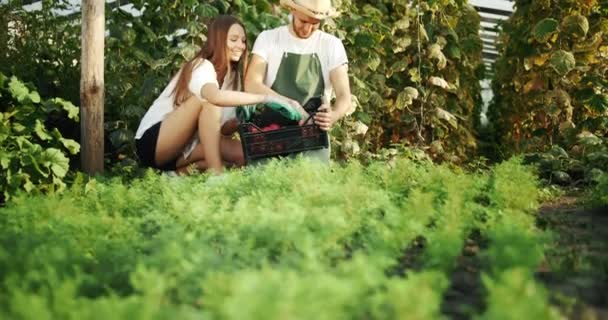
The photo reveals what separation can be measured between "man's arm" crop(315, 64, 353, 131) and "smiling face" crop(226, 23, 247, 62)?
57 cm

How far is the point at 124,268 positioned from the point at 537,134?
553 cm

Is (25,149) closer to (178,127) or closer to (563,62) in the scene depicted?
(178,127)

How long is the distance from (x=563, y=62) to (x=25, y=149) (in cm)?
416

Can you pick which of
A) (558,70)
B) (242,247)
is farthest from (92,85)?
(558,70)

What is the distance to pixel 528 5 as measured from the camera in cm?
763

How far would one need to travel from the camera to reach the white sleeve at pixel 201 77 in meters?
4.87

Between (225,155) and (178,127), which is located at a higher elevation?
(178,127)

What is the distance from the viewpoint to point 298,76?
5.17 m

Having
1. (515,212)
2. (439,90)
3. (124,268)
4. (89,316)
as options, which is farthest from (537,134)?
(89,316)

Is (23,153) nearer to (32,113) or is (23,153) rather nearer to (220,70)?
(32,113)

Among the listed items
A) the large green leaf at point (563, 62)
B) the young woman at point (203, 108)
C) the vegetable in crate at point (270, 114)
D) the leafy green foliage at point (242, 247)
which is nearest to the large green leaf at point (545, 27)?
the large green leaf at point (563, 62)

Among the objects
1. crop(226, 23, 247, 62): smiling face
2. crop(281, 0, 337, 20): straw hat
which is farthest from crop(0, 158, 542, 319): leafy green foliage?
crop(281, 0, 337, 20): straw hat

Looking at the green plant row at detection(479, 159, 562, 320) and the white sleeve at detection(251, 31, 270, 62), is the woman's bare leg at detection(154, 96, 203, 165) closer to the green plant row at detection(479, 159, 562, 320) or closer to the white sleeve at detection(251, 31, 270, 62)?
the white sleeve at detection(251, 31, 270, 62)

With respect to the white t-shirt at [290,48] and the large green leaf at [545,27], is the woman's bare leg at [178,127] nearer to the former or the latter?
the white t-shirt at [290,48]
